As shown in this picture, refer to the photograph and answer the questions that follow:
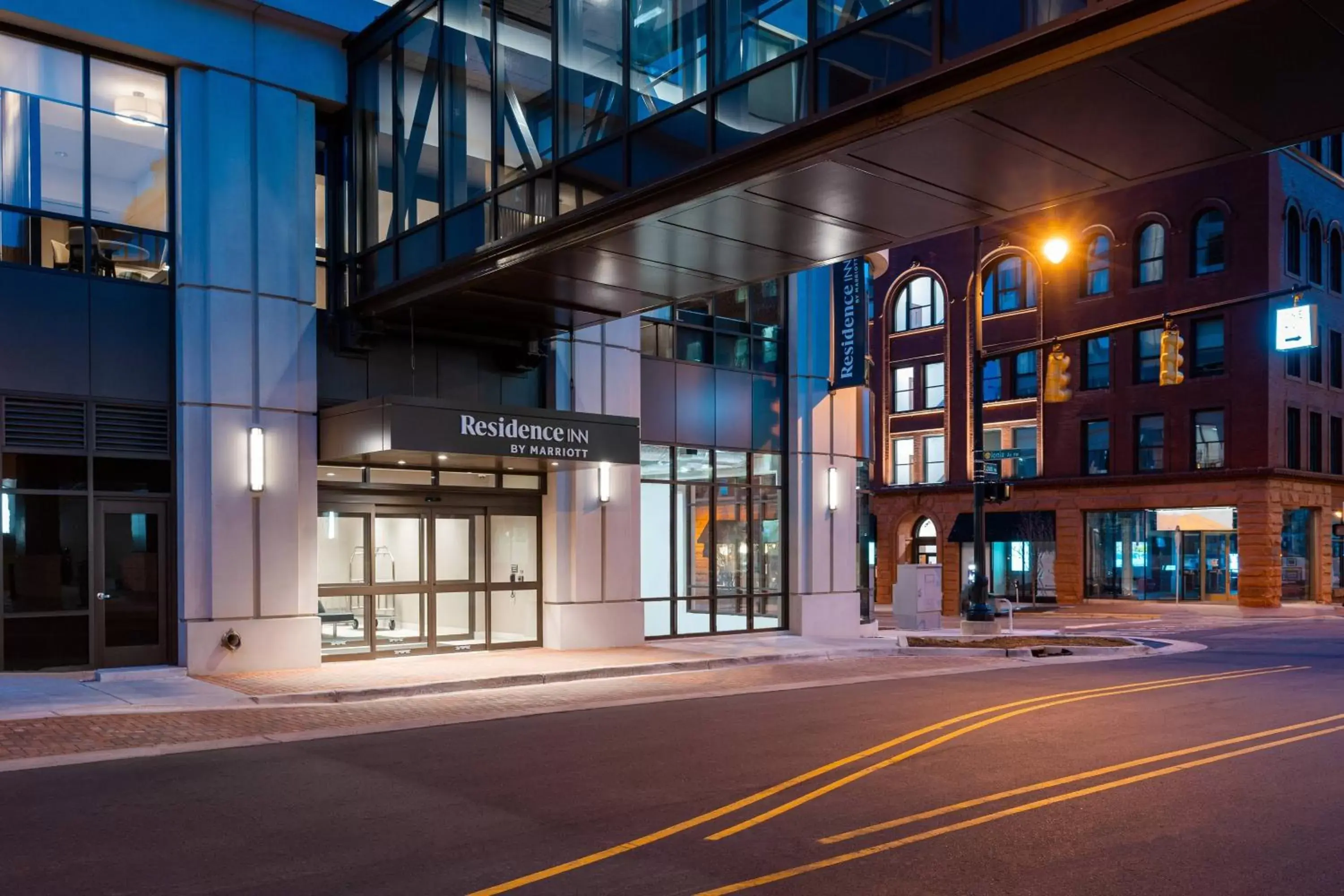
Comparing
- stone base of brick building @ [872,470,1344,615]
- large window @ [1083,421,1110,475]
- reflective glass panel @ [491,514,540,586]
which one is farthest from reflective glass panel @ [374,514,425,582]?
large window @ [1083,421,1110,475]

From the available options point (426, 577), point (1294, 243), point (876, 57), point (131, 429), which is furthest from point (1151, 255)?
point (131, 429)

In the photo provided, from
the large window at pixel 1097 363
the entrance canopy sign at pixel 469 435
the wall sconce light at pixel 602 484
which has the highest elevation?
the large window at pixel 1097 363

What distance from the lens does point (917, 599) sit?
28.2 m

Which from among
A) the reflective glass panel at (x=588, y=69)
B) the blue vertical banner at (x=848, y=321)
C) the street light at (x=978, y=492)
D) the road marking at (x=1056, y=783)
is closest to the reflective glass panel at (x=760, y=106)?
the reflective glass panel at (x=588, y=69)

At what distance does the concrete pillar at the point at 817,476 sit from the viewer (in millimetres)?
24375

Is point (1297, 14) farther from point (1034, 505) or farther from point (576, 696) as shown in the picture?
point (1034, 505)

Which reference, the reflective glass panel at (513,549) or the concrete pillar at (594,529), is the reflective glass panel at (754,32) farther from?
the reflective glass panel at (513,549)

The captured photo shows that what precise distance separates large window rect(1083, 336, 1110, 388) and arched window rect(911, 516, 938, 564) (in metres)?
9.08

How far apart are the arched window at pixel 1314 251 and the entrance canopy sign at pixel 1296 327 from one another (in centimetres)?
1615

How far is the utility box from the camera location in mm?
28203

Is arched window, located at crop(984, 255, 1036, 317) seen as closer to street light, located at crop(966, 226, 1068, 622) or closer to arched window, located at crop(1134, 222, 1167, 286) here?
arched window, located at crop(1134, 222, 1167, 286)

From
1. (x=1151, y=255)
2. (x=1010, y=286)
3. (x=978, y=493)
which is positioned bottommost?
(x=978, y=493)

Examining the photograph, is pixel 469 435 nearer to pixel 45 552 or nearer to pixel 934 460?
pixel 45 552

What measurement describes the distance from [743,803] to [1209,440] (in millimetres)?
38592
